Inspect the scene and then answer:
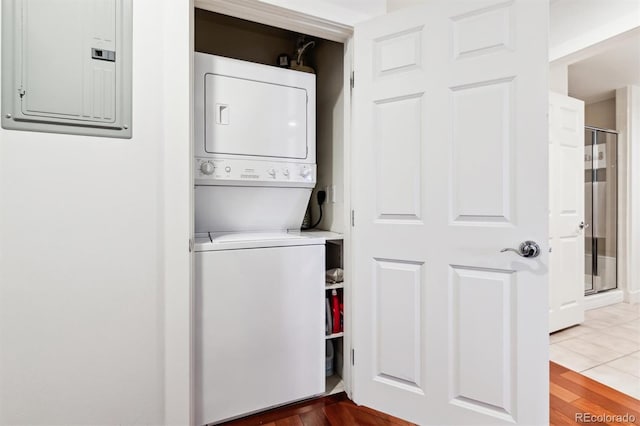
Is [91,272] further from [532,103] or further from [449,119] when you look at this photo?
[532,103]

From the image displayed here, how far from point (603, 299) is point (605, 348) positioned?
138cm

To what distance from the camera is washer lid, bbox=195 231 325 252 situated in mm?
1543

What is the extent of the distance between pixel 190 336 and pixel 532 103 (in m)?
1.76

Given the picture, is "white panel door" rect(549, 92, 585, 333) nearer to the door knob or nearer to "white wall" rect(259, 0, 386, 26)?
the door knob

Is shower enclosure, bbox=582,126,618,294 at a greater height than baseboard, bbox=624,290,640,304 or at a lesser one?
greater

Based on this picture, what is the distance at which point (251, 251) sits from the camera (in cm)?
162

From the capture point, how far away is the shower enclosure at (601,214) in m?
3.55

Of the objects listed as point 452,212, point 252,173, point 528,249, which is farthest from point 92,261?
point 528,249

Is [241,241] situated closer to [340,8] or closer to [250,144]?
[250,144]

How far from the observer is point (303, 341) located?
1.75 meters

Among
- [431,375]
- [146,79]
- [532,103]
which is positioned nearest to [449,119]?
[532,103]

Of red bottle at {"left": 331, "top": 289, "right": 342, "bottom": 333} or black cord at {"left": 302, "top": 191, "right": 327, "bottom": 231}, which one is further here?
black cord at {"left": 302, "top": 191, "right": 327, "bottom": 231}

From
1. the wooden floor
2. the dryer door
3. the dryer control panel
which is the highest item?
the dryer door

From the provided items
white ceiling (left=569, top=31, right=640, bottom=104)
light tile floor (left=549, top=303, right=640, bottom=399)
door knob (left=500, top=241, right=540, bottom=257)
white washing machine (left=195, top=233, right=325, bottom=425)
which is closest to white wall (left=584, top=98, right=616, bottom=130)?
white ceiling (left=569, top=31, right=640, bottom=104)
